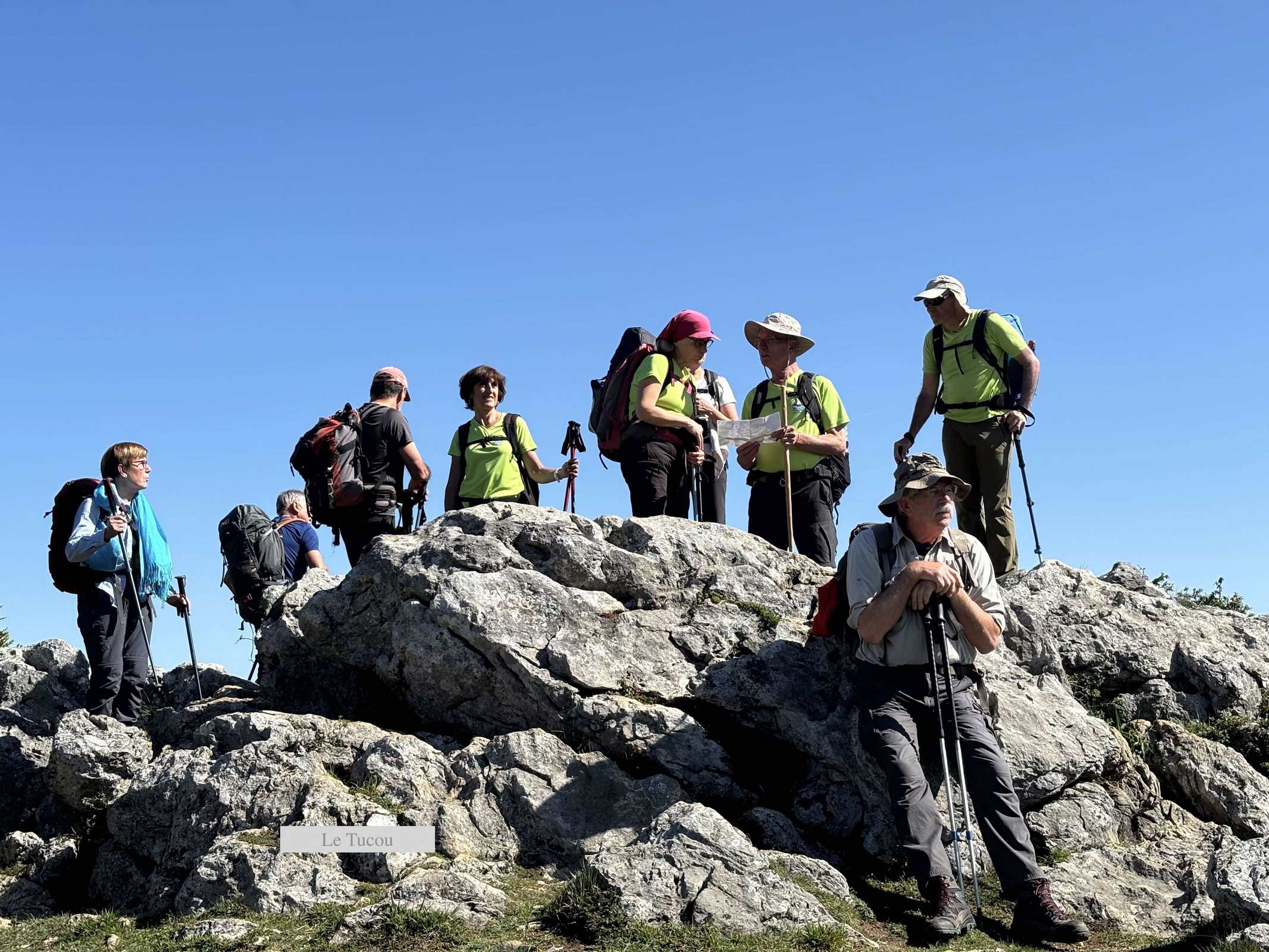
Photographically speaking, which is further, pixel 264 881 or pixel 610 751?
pixel 610 751

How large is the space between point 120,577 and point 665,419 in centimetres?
616

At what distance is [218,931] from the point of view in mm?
9133

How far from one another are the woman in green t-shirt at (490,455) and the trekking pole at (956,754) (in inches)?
262

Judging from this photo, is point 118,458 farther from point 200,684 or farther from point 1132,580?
point 1132,580

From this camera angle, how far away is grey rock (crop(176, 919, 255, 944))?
9047mm

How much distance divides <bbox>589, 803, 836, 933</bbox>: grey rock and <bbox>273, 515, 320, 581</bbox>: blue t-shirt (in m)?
9.19

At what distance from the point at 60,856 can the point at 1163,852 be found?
32.5 ft

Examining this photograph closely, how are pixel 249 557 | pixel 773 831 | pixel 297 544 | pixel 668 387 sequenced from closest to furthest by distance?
pixel 773 831 → pixel 668 387 → pixel 249 557 → pixel 297 544

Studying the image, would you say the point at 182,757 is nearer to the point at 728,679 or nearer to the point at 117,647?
the point at 117,647

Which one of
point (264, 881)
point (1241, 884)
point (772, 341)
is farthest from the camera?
point (772, 341)

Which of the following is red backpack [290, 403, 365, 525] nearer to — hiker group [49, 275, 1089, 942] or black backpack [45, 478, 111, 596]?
hiker group [49, 275, 1089, 942]

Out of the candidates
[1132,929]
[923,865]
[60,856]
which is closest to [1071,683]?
[1132,929]

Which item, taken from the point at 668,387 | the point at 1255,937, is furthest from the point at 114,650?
the point at 1255,937

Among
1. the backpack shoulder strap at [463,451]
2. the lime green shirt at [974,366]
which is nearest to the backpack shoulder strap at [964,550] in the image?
the lime green shirt at [974,366]
